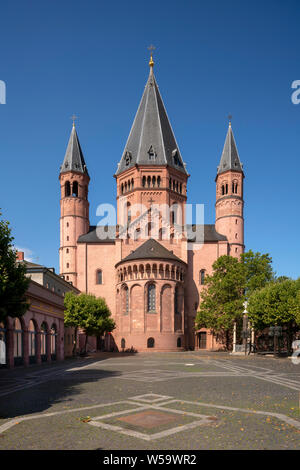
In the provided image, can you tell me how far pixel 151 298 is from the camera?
187 ft

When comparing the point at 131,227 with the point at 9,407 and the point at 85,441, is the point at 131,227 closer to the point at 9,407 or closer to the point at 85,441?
the point at 9,407

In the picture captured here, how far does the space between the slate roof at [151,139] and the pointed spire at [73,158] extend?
7374 millimetres

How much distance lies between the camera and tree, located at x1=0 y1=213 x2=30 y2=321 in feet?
58.5

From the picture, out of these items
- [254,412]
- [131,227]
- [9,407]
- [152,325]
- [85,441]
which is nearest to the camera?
[85,441]

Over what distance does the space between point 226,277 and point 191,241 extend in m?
13.2

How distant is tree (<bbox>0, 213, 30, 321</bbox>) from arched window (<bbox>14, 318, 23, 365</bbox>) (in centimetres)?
978

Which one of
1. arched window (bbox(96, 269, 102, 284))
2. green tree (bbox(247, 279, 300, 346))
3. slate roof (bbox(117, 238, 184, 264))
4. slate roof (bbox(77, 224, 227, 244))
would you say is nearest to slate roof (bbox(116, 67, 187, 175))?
slate roof (bbox(77, 224, 227, 244))

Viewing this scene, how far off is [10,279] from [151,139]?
5831 cm

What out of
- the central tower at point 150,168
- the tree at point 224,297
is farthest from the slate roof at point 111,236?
the tree at point 224,297

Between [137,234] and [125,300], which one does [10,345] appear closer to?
[125,300]

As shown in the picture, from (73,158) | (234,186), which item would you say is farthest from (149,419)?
(73,158)

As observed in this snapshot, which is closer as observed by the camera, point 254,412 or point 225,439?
point 225,439

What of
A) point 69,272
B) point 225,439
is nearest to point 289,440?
point 225,439

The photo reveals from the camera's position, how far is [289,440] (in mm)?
8125
